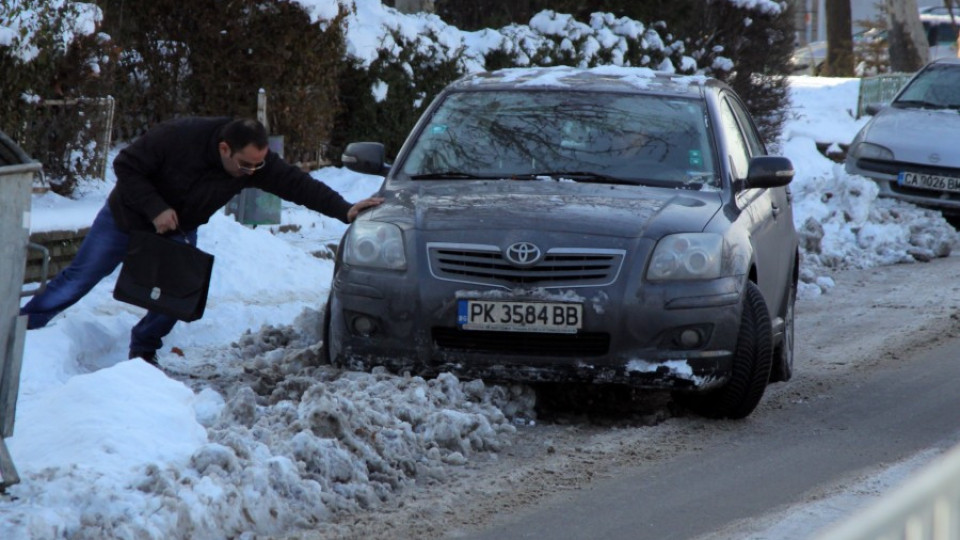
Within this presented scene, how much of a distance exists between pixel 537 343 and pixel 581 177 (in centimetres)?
113

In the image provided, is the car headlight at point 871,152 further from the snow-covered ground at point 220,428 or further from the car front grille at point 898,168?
the snow-covered ground at point 220,428

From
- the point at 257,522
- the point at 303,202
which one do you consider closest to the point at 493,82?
the point at 303,202

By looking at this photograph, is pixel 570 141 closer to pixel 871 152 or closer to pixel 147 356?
pixel 147 356

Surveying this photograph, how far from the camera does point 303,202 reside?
767 centimetres

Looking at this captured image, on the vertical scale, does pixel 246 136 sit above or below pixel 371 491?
above

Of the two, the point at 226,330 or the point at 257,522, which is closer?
the point at 257,522

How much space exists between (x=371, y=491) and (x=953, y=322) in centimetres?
547

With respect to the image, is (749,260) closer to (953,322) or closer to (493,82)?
(493,82)

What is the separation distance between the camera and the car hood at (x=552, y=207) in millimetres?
6605

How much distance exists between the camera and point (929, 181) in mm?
14180

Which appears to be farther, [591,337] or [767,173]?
[767,173]

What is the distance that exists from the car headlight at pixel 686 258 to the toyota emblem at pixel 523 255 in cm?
48

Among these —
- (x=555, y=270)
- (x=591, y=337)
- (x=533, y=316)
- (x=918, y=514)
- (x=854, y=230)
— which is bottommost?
(x=854, y=230)

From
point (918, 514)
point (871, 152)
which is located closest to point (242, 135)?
point (918, 514)
